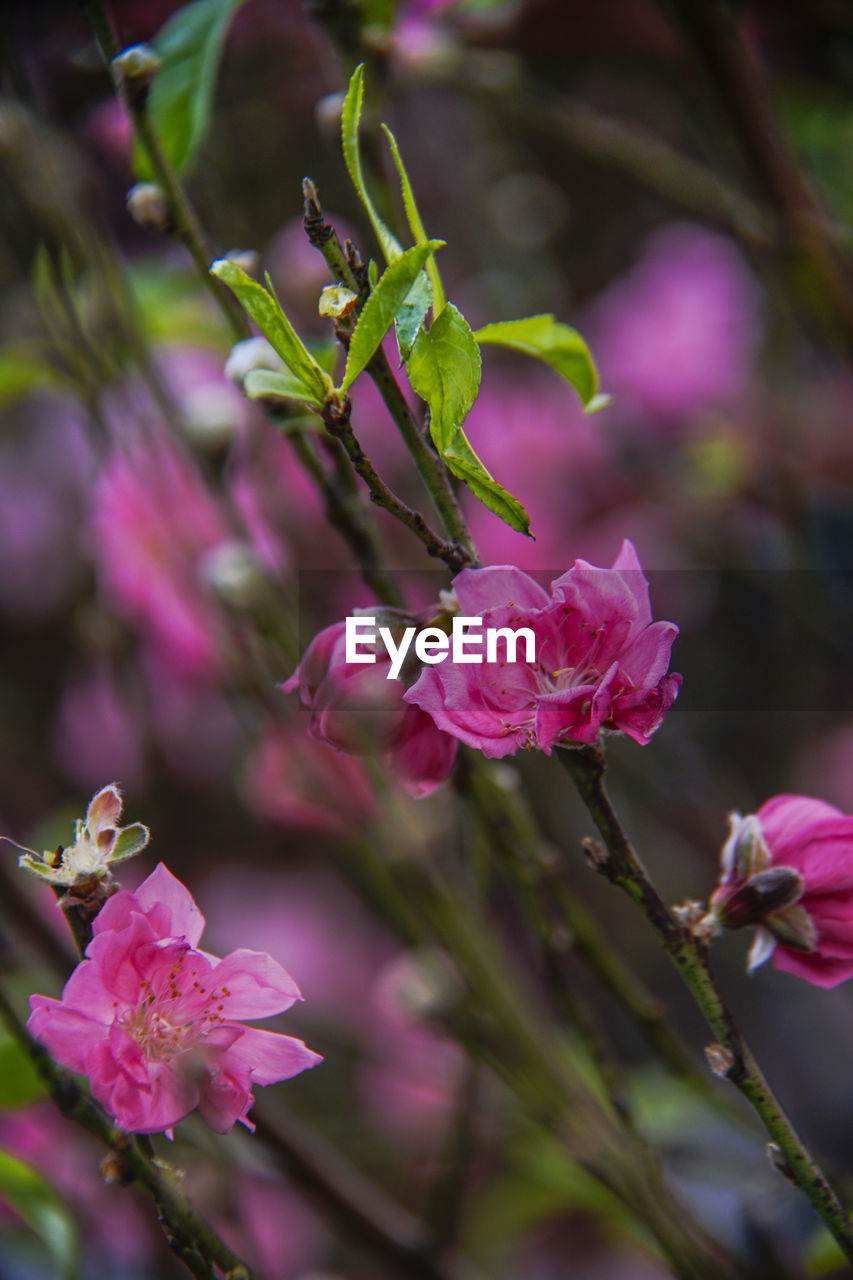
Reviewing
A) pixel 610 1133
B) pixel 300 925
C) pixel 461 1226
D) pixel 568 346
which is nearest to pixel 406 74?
pixel 568 346

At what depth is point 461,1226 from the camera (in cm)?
89

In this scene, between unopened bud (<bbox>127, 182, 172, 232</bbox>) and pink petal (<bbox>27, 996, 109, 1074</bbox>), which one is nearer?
pink petal (<bbox>27, 996, 109, 1074</bbox>)

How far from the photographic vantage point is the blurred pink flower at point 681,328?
114 centimetres

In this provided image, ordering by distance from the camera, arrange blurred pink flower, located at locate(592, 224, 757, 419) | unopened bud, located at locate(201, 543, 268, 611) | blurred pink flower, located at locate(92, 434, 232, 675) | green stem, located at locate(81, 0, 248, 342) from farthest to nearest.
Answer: blurred pink flower, located at locate(592, 224, 757, 419) → blurred pink flower, located at locate(92, 434, 232, 675) → unopened bud, located at locate(201, 543, 268, 611) → green stem, located at locate(81, 0, 248, 342)

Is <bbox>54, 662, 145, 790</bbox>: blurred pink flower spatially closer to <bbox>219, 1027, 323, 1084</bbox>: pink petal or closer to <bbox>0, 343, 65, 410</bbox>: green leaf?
<bbox>0, 343, 65, 410</bbox>: green leaf

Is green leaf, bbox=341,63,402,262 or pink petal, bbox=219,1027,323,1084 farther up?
green leaf, bbox=341,63,402,262

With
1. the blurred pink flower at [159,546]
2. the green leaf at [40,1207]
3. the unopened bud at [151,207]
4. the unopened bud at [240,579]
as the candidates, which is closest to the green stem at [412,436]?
the unopened bud at [151,207]

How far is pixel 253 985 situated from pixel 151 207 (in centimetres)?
30

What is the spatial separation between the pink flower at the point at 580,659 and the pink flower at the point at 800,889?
0.08 m

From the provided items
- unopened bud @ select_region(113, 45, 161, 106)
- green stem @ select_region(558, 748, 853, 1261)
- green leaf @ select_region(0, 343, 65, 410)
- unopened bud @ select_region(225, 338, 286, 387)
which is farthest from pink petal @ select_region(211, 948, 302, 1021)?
green leaf @ select_region(0, 343, 65, 410)

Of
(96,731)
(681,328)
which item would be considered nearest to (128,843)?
(96,731)

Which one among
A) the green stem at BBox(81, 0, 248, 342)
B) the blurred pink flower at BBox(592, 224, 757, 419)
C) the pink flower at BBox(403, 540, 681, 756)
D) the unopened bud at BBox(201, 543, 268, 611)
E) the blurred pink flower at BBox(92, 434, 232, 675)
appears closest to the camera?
the pink flower at BBox(403, 540, 681, 756)

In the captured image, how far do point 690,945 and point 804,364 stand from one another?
3.29 ft

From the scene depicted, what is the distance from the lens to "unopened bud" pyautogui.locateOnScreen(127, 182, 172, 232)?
1.29ft
